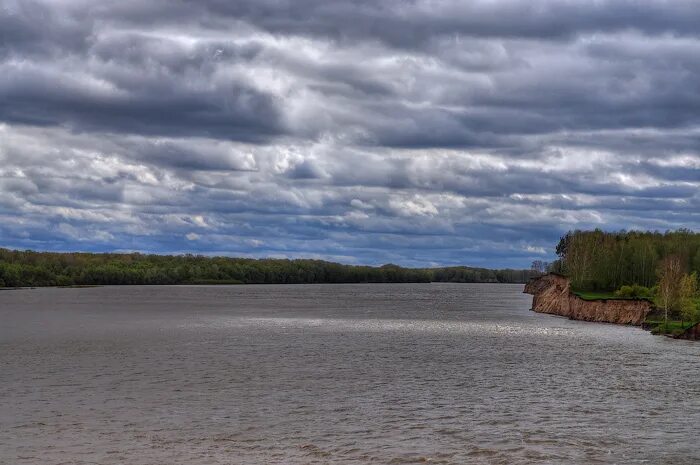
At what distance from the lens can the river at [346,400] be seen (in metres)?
31.3

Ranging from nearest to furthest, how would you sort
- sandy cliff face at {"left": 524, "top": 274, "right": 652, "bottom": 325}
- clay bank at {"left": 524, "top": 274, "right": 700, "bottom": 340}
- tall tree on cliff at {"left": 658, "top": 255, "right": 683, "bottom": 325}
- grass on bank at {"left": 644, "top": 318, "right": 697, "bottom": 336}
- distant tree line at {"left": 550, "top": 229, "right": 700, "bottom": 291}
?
grass on bank at {"left": 644, "top": 318, "right": 697, "bottom": 336}, tall tree on cliff at {"left": 658, "top": 255, "right": 683, "bottom": 325}, clay bank at {"left": 524, "top": 274, "right": 700, "bottom": 340}, sandy cliff face at {"left": 524, "top": 274, "right": 652, "bottom": 325}, distant tree line at {"left": 550, "top": 229, "right": 700, "bottom": 291}

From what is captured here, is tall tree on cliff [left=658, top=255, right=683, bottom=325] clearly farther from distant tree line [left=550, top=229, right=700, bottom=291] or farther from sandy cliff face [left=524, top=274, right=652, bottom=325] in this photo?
distant tree line [left=550, top=229, right=700, bottom=291]

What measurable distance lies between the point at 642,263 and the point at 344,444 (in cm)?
14562

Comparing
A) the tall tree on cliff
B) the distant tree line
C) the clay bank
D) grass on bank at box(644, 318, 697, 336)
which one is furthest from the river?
the distant tree line

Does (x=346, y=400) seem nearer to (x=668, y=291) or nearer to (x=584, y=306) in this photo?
(x=668, y=291)

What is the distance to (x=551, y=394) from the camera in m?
47.1

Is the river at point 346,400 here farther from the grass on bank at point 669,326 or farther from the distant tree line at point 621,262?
the distant tree line at point 621,262

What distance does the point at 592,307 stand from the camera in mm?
127312

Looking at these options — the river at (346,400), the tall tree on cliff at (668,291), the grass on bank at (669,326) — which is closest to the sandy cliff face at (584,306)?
the grass on bank at (669,326)

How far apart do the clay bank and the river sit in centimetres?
2489

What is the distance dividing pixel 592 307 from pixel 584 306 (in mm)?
3820

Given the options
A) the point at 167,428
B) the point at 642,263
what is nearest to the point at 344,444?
the point at 167,428

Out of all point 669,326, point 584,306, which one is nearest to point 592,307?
point 584,306

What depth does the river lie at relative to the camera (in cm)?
3131
